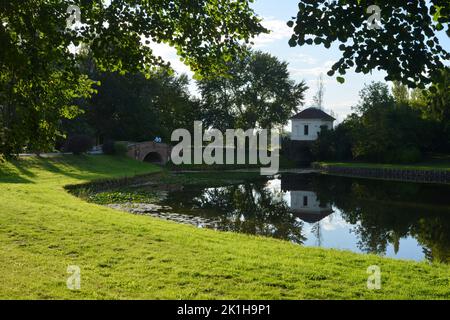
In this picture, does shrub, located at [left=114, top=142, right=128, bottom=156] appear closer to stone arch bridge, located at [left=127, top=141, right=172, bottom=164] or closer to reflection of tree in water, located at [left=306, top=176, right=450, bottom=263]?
stone arch bridge, located at [left=127, top=141, right=172, bottom=164]

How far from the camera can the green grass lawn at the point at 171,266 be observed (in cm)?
657

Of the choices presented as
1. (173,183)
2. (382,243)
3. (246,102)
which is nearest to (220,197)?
(173,183)

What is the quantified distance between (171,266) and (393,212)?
15866mm

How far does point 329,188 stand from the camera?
32.6 m

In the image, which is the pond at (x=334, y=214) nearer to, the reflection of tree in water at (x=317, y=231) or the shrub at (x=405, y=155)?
the reflection of tree in water at (x=317, y=231)

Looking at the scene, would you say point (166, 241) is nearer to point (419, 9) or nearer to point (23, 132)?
point (23, 132)

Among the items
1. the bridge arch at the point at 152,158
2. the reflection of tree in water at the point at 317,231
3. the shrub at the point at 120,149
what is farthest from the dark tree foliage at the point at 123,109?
the reflection of tree in water at the point at 317,231

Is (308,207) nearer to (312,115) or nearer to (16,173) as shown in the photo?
(16,173)

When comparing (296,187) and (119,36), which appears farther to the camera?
(296,187)

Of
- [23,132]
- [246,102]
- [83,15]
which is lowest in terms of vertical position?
[23,132]

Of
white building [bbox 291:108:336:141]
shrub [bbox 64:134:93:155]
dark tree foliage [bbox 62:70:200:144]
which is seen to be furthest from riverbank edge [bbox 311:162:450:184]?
shrub [bbox 64:134:93:155]

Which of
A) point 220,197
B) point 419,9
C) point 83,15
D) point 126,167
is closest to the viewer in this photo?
point 419,9

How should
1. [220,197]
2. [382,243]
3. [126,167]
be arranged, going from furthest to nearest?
[126,167], [220,197], [382,243]

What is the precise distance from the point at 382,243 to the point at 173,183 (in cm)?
2116
